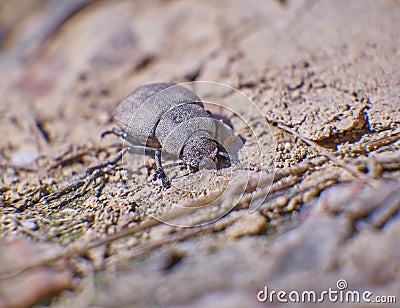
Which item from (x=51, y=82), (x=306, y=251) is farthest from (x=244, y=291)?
(x=51, y=82)

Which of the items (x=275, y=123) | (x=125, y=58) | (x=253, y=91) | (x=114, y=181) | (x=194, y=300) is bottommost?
(x=194, y=300)

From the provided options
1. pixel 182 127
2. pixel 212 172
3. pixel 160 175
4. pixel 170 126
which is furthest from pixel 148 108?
pixel 212 172

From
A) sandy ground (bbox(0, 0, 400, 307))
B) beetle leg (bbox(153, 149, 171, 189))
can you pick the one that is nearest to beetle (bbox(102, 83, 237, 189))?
beetle leg (bbox(153, 149, 171, 189))

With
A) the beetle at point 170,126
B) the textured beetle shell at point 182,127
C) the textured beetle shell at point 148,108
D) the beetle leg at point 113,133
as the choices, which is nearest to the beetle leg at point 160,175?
the beetle at point 170,126

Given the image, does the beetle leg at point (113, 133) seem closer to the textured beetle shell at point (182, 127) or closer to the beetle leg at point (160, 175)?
the textured beetle shell at point (182, 127)

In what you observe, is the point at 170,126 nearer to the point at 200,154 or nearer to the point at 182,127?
the point at 182,127

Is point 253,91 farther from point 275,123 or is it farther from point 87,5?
point 87,5
